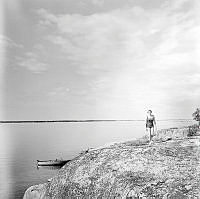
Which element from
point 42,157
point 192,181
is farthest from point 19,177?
point 192,181

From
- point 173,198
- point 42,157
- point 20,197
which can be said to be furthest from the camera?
point 42,157

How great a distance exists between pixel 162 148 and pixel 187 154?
66 centimetres

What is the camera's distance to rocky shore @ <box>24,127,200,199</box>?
18.1 ft

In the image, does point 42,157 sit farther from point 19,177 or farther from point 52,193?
point 52,193

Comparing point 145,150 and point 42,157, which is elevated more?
point 145,150

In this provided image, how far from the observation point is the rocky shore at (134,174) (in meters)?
5.53

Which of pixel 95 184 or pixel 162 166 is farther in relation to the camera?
pixel 95 184

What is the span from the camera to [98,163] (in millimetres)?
7285

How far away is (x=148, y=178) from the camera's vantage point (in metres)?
5.97

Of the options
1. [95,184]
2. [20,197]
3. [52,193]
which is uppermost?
[95,184]

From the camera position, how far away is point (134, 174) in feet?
20.5

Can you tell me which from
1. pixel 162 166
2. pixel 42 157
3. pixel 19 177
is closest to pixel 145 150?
pixel 162 166

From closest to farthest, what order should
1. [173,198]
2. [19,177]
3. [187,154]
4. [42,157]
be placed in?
1. [173,198]
2. [187,154]
3. [19,177]
4. [42,157]

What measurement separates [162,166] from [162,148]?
0.95 metres
